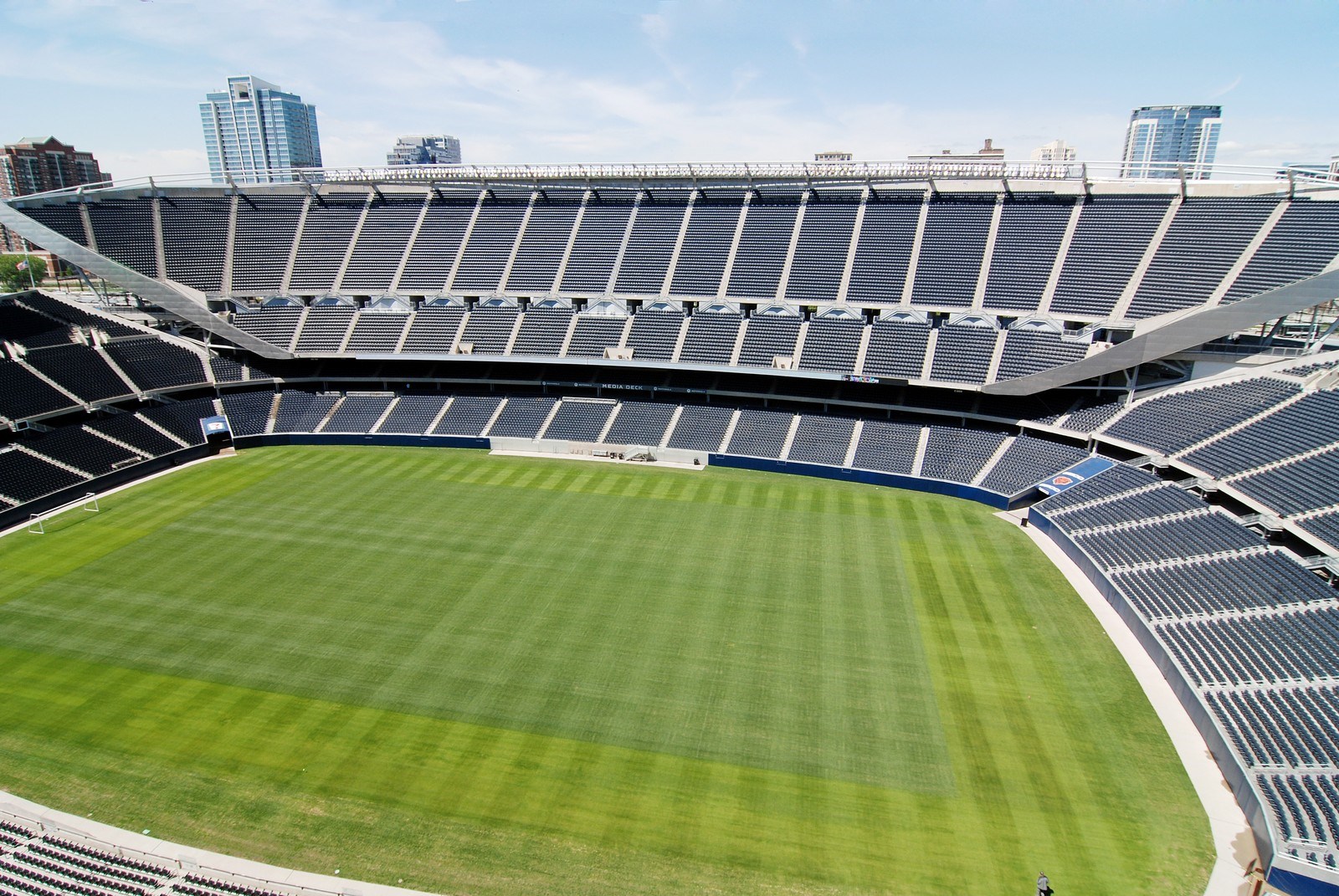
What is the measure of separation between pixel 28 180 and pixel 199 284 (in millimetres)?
111389

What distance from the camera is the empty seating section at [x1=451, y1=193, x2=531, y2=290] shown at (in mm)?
47875

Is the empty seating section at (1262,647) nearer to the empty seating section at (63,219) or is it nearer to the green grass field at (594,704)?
the green grass field at (594,704)

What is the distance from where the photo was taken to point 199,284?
46781 millimetres

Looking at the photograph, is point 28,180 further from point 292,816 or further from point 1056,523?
point 1056,523

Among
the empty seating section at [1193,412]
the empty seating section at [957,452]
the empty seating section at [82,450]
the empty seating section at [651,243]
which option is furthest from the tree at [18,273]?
the empty seating section at [1193,412]

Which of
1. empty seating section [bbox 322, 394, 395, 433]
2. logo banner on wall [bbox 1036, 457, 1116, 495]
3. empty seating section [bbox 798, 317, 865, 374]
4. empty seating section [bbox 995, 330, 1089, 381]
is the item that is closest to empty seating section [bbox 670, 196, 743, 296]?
empty seating section [bbox 798, 317, 865, 374]

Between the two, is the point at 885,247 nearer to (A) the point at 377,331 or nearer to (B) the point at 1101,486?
(B) the point at 1101,486

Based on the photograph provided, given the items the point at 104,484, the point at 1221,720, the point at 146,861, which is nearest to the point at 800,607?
the point at 1221,720

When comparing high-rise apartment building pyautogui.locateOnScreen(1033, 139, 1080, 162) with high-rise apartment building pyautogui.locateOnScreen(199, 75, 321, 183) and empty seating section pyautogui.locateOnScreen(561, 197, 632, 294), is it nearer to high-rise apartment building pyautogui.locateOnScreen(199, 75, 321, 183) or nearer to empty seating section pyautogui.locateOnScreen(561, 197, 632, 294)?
empty seating section pyautogui.locateOnScreen(561, 197, 632, 294)

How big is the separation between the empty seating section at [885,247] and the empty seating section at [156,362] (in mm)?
40574

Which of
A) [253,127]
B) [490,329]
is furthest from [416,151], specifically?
[490,329]

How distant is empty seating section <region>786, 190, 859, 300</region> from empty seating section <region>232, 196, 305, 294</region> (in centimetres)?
3565

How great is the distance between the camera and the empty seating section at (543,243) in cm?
4741

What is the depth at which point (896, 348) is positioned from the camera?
39.0 m
